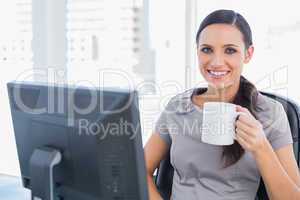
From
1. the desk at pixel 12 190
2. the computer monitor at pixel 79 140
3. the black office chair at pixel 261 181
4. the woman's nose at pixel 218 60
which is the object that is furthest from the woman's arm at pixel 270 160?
the desk at pixel 12 190

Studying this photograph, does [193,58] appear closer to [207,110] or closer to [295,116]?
[295,116]

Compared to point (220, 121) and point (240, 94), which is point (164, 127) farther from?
point (220, 121)

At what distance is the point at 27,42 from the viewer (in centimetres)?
220

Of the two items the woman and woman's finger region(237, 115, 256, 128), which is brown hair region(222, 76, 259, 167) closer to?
the woman

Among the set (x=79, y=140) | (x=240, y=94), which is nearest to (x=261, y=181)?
(x=240, y=94)

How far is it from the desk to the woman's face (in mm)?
1055

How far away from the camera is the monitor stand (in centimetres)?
92

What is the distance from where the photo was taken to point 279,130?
4.11 feet

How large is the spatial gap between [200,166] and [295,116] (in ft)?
1.20

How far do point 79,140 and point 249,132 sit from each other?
0.46m

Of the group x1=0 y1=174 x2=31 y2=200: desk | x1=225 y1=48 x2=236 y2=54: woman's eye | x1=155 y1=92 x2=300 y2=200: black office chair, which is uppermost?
x1=225 y1=48 x2=236 y2=54: woman's eye

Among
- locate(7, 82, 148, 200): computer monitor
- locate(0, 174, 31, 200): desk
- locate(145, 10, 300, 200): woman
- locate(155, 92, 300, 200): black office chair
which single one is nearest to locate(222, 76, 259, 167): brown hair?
locate(145, 10, 300, 200): woman

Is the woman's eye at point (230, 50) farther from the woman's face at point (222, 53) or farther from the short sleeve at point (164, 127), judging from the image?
the short sleeve at point (164, 127)

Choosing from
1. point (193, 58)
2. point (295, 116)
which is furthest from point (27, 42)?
point (295, 116)
